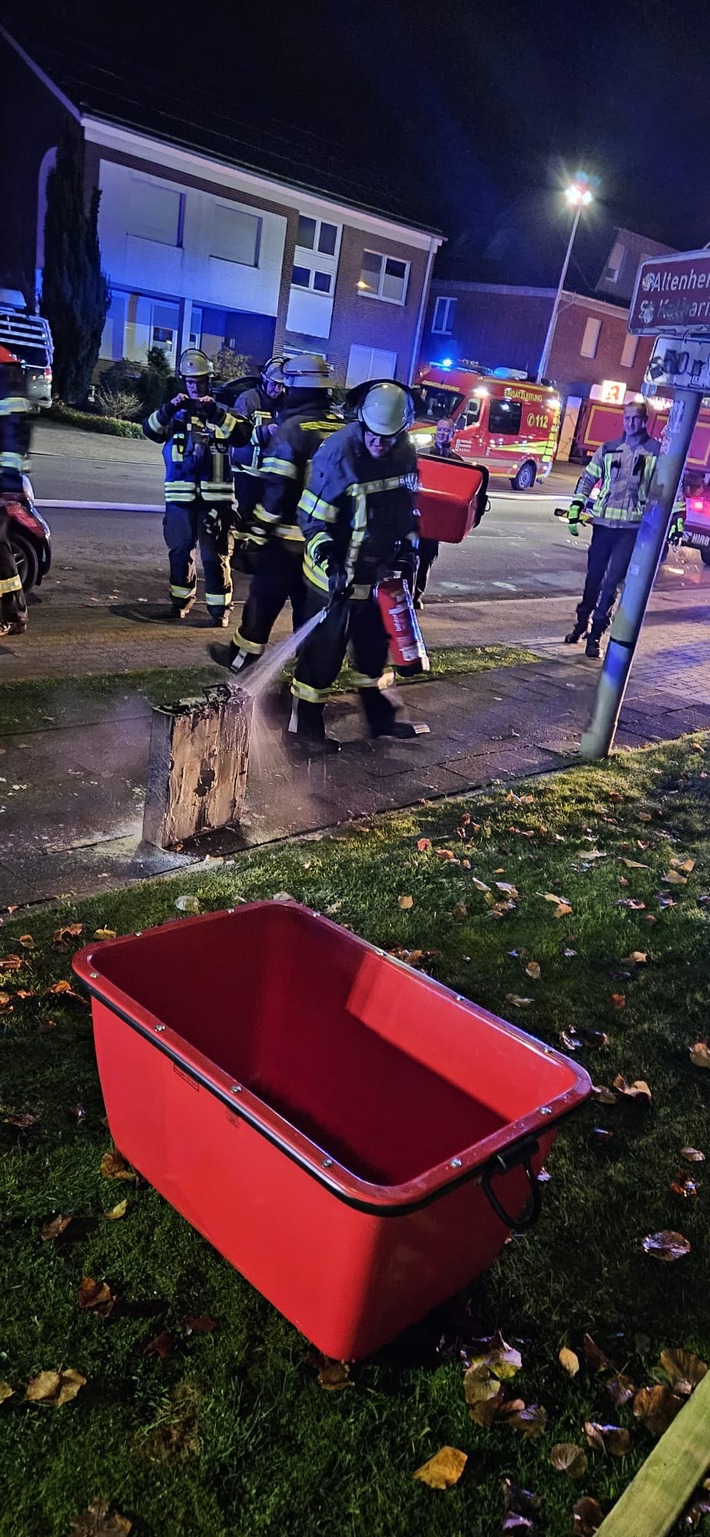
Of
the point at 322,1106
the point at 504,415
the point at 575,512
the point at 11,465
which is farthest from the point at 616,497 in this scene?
the point at 504,415

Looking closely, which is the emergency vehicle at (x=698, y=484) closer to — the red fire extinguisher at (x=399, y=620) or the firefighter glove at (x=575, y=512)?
the firefighter glove at (x=575, y=512)

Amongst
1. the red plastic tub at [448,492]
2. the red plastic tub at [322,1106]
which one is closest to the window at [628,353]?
the red plastic tub at [448,492]

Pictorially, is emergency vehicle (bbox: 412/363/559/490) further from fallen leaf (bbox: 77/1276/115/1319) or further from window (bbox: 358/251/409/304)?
fallen leaf (bbox: 77/1276/115/1319)

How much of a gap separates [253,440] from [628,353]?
1553 inches

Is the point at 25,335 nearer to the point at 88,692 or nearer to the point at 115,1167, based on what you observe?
the point at 88,692

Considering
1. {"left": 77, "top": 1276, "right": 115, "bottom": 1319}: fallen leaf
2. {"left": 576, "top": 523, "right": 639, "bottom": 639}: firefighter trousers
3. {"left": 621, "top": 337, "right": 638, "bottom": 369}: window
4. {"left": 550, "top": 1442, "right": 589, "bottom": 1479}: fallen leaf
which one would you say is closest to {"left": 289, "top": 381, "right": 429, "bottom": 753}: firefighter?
{"left": 576, "top": 523, "right": 639, "bottom": 639}: firefighter trousers

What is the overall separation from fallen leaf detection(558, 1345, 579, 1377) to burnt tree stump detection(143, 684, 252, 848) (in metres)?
2.83

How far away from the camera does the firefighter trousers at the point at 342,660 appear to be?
6.15 metres

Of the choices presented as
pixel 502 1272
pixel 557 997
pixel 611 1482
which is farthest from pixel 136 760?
pixel 611 1482

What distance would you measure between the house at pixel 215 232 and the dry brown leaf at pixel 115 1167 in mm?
28337

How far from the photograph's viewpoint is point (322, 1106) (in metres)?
3.21

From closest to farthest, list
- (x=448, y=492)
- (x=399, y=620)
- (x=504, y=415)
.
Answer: (x=399, y=620), (x=448, y=492), (x=504, y=415)

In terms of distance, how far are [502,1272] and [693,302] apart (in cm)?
484

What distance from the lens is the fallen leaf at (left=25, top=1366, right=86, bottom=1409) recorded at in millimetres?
2209
